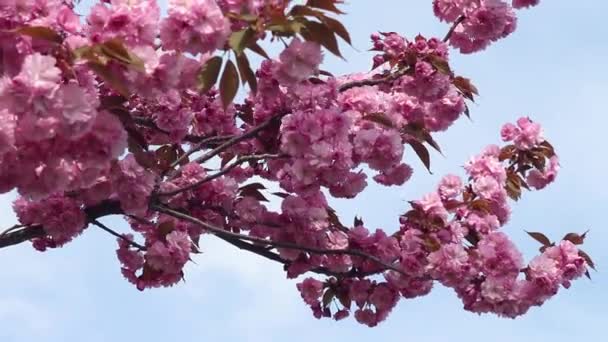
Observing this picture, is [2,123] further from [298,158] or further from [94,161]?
[298,158]

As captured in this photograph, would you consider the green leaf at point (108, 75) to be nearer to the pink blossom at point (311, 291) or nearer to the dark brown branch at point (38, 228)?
the dark brown branch at point (38, 228)

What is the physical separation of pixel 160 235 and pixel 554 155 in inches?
93.0

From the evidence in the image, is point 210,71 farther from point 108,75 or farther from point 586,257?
point 586,257

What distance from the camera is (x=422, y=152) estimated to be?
15.5ft

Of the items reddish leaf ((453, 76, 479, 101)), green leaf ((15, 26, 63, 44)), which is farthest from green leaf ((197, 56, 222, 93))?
reddish leaf ((453, 76, 479, 101))

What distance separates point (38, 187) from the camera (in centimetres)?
347

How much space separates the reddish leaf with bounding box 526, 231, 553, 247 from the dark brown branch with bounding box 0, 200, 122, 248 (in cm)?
211

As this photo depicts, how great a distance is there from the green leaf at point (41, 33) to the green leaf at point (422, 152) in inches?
82.1

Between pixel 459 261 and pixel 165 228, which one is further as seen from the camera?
pixel 165 228

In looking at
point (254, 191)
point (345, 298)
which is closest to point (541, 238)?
point (345, 298)

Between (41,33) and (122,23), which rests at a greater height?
(122,23)

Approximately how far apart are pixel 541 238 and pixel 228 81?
2.22m

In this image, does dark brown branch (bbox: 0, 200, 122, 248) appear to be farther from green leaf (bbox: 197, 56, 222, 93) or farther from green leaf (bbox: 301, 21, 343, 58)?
green leaf (bbox: 301, 21, 343, 58)

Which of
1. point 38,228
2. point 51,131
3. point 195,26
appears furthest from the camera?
point 38,228
